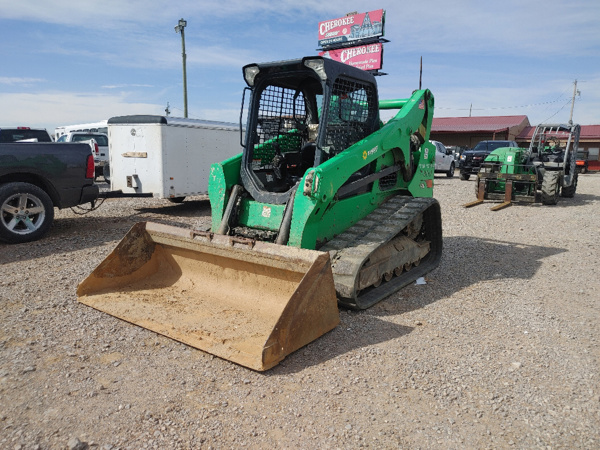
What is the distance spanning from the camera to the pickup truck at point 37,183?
24.8ft

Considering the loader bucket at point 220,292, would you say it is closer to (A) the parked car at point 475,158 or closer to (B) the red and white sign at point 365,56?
(A) the parked car at point 475,158

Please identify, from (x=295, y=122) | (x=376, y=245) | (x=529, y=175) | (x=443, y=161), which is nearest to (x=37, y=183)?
(x=295, y=122)

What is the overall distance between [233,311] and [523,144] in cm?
4344

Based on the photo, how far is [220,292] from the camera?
15.6ft

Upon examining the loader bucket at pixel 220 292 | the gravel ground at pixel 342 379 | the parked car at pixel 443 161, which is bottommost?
the gravel ground at pixel 342 379

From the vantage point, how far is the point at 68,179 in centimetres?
820

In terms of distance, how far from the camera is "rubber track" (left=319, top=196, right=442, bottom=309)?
4430 mm

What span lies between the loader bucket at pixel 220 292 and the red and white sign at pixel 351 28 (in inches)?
1043

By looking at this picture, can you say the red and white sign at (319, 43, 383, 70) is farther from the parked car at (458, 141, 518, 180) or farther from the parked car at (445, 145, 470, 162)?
the parked car at (458, 141, 518, 180)

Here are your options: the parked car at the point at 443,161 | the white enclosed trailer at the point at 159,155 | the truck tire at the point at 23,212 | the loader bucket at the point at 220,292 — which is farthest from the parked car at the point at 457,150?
the loader bucket at the point at 220,292

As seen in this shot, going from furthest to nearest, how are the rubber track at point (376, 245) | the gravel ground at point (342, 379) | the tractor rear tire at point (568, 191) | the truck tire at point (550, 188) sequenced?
the tractor rear tire at point (568, 191), the truck tire at point (550, 188), the rubber track at point (376, 245), the gravel ground at point (342, 379)

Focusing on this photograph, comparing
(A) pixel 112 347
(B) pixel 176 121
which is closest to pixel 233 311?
(A) pixel 112 347

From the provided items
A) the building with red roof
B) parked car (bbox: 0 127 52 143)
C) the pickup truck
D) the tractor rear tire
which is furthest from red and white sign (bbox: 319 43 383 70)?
the pickup truck

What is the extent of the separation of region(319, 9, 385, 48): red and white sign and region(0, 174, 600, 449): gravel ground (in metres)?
25.8
